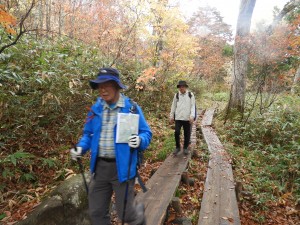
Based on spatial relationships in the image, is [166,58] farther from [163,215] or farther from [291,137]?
[163,215]

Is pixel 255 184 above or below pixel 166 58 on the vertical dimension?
below

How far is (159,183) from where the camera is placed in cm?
486

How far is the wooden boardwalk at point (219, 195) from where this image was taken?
3947 millimetres

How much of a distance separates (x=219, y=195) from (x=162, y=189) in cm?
116

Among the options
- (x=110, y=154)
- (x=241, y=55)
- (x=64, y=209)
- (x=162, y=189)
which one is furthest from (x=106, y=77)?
(x=241, y=55)

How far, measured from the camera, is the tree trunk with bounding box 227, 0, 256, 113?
36.3 ft

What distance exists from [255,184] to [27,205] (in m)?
5.16

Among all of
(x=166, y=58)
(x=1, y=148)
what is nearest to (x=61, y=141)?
(x=1, y=148)

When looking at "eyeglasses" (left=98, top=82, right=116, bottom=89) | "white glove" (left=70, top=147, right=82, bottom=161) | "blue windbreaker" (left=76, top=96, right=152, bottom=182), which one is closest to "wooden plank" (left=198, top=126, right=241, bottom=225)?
"blue windbreaker" (left=76, top=96, right=152, bottom=182)

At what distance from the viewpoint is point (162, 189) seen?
4.59m

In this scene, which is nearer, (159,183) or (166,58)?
(159,183)

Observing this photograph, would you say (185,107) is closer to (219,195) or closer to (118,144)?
(219,195)

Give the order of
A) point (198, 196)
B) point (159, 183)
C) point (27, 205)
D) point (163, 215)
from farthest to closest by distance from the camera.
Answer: point (198, 196)
point (159, 183)
point (27, 205)
point (163, 215)

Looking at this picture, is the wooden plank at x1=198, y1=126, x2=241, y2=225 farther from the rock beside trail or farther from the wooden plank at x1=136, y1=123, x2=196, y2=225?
the rock beside trail
